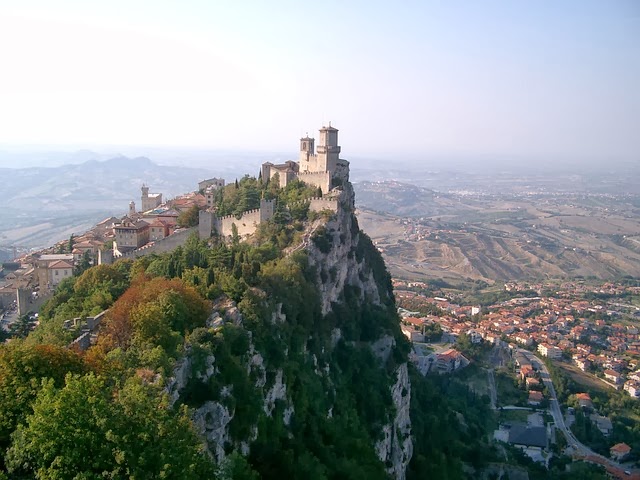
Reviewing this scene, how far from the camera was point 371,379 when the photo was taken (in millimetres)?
35312

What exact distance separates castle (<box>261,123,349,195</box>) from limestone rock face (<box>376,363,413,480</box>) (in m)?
14.2

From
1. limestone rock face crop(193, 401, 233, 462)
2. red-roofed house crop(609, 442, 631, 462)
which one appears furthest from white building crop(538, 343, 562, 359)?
limestone rock face crop(193, 401, 233, 462)

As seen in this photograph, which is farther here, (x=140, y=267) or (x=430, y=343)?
(x=430, y=343)

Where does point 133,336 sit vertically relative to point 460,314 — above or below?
above

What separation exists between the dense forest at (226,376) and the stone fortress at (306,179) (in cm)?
129

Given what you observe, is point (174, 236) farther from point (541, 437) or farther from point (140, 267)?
point (541, 437)

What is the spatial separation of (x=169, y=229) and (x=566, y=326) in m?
66.5

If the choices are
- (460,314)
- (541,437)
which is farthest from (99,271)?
(460,314)

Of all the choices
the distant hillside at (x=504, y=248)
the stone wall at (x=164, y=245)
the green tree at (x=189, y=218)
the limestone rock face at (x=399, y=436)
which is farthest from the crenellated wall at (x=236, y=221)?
the distant hillside at (x=504, y=248)

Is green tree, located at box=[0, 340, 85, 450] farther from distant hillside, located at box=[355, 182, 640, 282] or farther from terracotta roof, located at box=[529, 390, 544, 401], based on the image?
distant hillside, located at box=[355, 182, 640, 282]

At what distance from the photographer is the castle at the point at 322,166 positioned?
44.6m

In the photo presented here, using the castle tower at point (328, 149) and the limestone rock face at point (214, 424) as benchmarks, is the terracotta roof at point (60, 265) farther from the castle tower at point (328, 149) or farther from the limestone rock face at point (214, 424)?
the limestone rock face at point (214, 424)

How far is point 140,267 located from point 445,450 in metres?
23.4

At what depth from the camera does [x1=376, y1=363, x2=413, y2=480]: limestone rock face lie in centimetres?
3378
